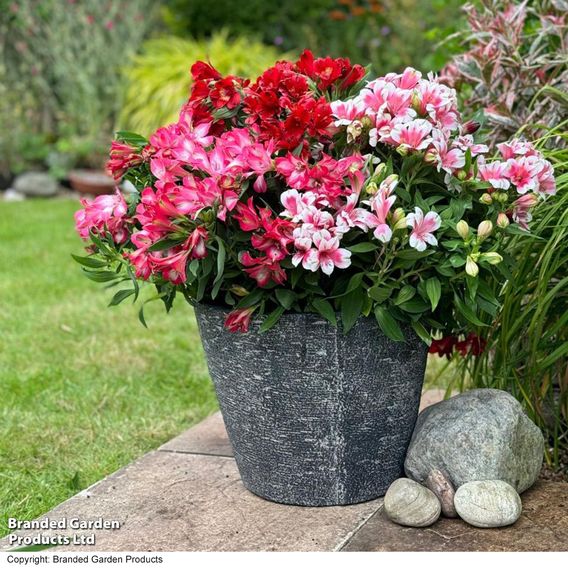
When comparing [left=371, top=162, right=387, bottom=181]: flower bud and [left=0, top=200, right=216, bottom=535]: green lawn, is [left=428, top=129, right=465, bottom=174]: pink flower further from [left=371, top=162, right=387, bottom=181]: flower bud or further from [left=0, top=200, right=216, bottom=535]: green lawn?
[left=0, top=200, right=216, bottom=535]: green lawn

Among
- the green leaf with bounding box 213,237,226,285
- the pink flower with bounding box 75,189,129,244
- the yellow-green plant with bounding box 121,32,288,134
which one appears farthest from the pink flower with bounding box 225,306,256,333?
the yellow-green plant with bounding box 121,32,288,134

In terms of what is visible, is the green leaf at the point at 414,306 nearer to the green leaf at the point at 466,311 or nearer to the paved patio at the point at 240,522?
the green leaf at the point at 466,311

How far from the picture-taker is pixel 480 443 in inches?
89.7

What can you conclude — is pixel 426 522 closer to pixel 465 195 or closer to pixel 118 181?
pixel 465 195

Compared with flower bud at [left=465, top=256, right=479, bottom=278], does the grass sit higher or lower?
lower

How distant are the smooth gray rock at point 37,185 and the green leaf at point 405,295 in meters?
6.34

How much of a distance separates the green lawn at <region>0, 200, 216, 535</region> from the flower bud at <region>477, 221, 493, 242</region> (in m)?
1.31

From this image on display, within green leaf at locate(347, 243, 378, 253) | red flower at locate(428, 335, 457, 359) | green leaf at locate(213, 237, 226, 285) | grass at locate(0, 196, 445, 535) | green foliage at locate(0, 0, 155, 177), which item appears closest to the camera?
green leaf at locate(213, 237, 226, 285)

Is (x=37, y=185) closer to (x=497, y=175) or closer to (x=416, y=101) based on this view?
(x=416, y=101)

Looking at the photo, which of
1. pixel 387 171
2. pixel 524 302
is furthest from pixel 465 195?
pixel 524 302

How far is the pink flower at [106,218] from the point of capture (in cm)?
229

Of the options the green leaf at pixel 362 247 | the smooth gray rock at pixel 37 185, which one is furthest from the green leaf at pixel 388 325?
the smooth gray rock at pixel 37 185

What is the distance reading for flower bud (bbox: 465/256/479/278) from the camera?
203 centimetres

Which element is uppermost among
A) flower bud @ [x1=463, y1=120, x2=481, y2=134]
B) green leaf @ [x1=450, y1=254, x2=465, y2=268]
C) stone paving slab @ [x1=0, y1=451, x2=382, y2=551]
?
flower bud @ [x1=463, y1=120, x2=481, y2=134]
